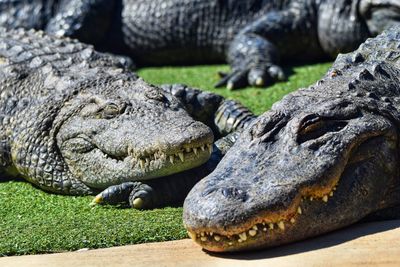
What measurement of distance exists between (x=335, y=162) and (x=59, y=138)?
7.13 feet

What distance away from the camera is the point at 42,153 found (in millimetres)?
6664

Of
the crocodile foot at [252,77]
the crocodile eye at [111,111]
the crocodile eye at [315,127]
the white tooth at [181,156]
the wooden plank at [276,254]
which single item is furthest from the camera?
the crocodile foot at [252,77]

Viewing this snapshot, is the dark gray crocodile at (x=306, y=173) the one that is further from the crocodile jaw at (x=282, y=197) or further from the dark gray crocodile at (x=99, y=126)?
the dark gray crocodile at (x=99, y=126)

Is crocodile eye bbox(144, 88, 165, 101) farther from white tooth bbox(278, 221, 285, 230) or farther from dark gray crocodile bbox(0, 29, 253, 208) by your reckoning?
white tooth bbox(278, 221, 285, 230)

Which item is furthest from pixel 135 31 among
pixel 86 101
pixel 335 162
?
pixel 335 162

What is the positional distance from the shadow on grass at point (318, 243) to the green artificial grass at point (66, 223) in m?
0.60

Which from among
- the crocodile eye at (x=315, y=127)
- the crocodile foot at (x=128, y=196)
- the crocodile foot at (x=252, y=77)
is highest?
the crocodile eye at (x=315, y=127)

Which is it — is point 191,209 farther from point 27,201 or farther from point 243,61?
point 243,61

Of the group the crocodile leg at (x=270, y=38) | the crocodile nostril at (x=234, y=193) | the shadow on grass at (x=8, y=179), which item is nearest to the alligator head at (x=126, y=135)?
the shadow on grass at (x=8, y=179)

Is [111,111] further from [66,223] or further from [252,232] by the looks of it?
[252,232]

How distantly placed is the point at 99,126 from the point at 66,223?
2.64 ft

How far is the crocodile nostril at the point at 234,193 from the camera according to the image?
15.8 ft

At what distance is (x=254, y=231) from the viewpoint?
4809mm

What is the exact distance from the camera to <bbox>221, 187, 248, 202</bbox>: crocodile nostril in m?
4.81
